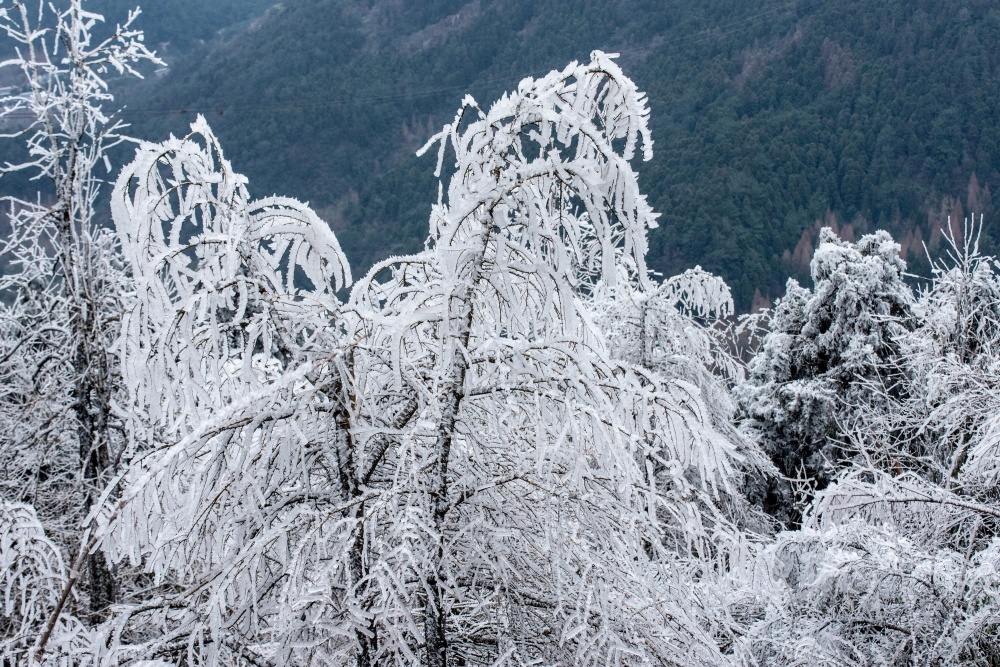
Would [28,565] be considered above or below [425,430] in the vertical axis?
above

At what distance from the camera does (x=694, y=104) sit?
8281cm

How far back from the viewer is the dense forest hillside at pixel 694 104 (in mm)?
63719

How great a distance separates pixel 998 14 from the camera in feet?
248

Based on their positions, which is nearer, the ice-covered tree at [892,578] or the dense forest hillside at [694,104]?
the ice-covered tree at [892,578]

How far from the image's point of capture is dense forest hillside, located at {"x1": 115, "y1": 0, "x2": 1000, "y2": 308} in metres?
63.7

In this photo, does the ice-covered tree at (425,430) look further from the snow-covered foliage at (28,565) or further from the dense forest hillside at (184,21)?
the dense forest hillside at (184,21)

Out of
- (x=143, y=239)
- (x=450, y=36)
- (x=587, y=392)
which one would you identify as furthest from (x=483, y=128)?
(x=450, y=36)

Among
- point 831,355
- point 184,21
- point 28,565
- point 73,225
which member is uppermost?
point 184,21

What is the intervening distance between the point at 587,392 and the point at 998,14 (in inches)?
3699

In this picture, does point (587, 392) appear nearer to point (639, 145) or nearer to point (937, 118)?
point (639, 145)

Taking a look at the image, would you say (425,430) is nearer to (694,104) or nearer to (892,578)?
(892,578)

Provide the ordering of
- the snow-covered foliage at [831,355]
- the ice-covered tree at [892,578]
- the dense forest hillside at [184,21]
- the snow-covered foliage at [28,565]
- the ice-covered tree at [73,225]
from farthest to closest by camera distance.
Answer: the dense forest hillside at [184,21] → the snow-covered foliage at [831,355] → the ice-covered tree at [73,225] → the ice-covered tree at [892,578] → the snow-covered foliage at [28,565]

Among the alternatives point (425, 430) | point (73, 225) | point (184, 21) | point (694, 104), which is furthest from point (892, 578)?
point (184, 21)

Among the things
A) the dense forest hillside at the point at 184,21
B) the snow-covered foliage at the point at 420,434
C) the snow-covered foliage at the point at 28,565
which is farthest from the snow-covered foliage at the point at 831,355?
the dense forest hillside at the point at 184,21
